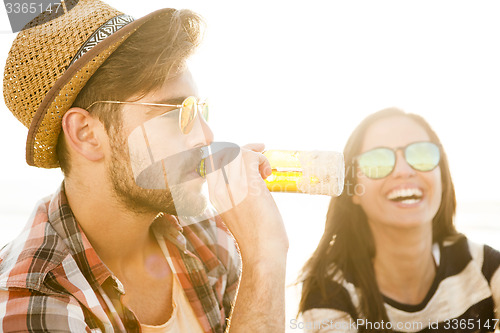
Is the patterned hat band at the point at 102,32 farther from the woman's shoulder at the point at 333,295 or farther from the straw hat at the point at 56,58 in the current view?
the woman's shoulder at the point at 333,295

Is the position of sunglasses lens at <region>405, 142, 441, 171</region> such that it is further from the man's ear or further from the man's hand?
the man's ear

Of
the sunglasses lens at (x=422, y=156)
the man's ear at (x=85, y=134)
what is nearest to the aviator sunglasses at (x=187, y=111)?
the man's ear at (x=85, y=134)

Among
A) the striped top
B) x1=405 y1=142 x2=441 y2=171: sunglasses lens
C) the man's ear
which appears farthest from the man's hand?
x1=405 y1=142 x2=441 y2=171: sunglasses lens

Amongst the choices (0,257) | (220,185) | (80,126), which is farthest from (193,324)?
(80,126)

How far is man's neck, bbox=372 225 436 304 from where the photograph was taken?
321cm

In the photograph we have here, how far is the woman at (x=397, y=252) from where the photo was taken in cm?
307

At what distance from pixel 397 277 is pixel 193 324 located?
5.13 ft

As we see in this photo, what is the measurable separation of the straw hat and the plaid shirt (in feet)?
1.27

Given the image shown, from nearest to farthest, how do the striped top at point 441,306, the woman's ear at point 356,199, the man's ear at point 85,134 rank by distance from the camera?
the man's ear at point 85,134 → the striped top at point 441,306 → the woman's ear at point 356,199

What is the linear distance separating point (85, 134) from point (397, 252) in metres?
2.16

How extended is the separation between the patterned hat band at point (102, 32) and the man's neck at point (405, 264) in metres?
2.19

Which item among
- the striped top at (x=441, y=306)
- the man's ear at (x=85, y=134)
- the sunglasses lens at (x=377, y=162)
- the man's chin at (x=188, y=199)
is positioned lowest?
the striped top at (x=441, y=306)

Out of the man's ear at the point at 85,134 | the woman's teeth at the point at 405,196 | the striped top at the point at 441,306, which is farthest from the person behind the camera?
the woman's teeth at the point at 405,196

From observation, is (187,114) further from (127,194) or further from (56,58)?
(56,58)
